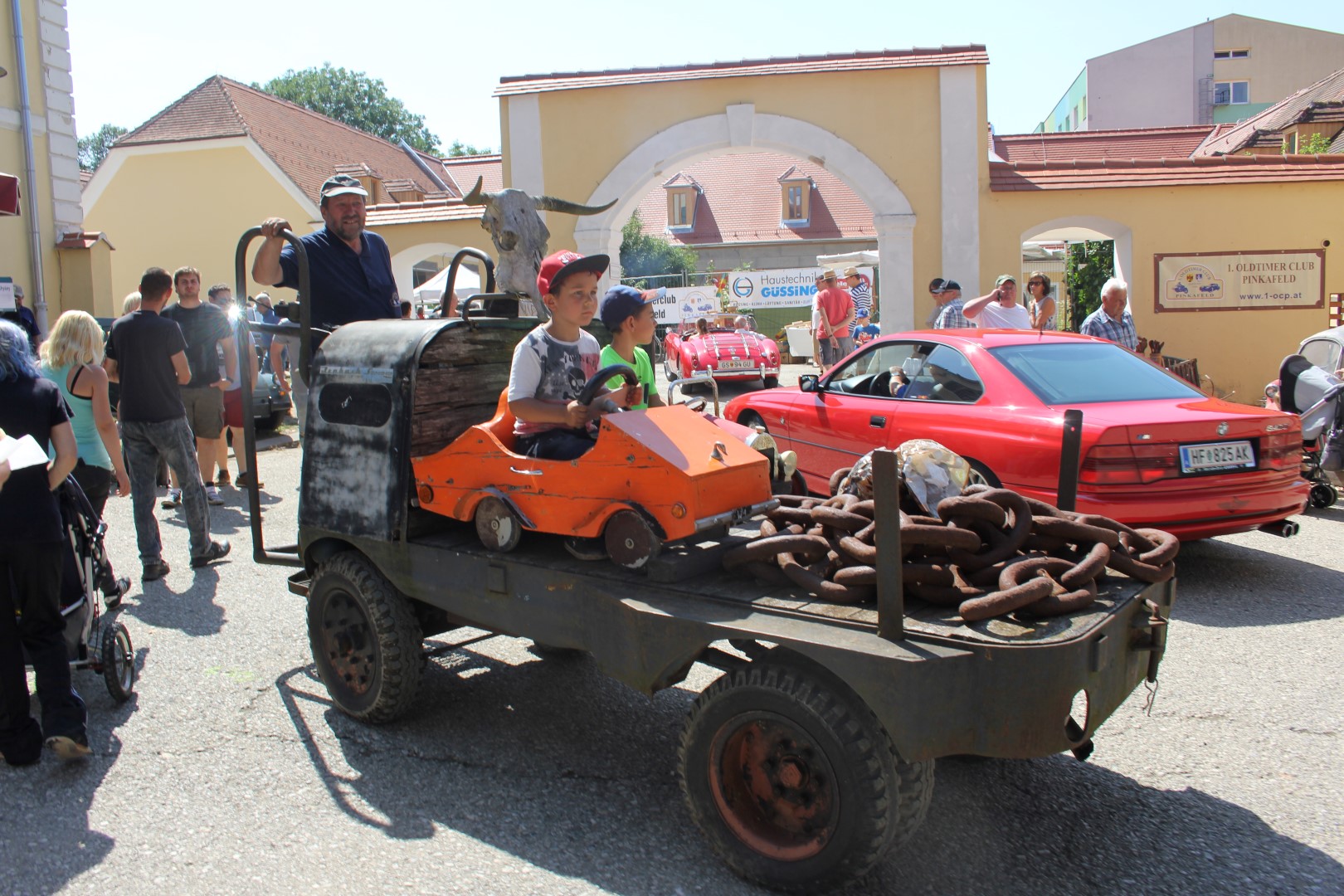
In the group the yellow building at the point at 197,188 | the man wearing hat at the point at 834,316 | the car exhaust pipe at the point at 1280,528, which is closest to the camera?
the car exhaust pipe at the point at 1280,528

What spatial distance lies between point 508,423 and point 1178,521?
3597mm

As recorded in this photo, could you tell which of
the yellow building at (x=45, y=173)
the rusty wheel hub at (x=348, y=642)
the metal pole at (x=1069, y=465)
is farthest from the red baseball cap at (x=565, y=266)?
the yellow building at (x=45, y=173)

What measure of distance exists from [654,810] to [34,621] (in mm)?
2371

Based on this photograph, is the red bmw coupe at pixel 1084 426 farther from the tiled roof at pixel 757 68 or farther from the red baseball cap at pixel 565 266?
the tiled roof at pixel 757 68

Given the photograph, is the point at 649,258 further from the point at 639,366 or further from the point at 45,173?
the point at 639,366

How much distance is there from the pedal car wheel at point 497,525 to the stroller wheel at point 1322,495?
7047mm

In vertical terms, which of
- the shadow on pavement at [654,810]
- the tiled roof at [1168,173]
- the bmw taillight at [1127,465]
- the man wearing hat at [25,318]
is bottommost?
the shadow on pavement at [654,810]

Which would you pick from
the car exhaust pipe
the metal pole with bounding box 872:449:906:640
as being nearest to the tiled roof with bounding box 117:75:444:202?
the car exhaust pipe

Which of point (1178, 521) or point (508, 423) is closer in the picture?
point (508, 423)

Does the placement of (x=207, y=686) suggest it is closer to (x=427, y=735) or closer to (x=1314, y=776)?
(x=427, y=735)

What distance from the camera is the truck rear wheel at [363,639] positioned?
3.86 m

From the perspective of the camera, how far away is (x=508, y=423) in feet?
12.3

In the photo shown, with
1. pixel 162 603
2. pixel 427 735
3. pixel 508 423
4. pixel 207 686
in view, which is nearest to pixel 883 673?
pixel 508 423

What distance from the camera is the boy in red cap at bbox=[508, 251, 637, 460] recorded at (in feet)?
11.6
